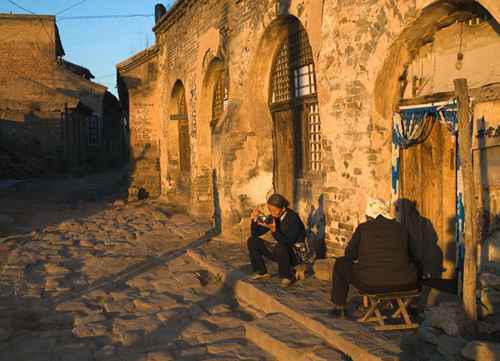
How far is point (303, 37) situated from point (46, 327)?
589 cm

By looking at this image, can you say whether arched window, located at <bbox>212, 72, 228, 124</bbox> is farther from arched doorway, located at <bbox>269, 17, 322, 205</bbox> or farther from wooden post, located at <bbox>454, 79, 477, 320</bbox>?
wooden post, located at <bbox>454, 79, 477, 320</bbox>

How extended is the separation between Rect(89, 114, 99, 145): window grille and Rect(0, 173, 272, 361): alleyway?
68.1 ft

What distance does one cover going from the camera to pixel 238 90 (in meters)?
9.96

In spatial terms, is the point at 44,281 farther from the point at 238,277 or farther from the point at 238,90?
the point at 238,90

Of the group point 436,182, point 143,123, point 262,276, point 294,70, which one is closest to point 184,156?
point 143,123

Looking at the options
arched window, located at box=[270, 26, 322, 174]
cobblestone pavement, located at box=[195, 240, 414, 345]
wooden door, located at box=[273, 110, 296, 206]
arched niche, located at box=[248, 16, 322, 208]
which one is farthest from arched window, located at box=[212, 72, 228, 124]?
cobblestone pavement, located at box=[195, 240, 414, 345]

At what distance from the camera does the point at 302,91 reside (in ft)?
28.3

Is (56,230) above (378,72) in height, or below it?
below

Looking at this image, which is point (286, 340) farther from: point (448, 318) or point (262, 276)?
point (262, 276)

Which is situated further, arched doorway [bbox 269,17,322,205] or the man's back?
arched doorway [bbox 269,17,322,205]

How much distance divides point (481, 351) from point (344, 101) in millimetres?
4027

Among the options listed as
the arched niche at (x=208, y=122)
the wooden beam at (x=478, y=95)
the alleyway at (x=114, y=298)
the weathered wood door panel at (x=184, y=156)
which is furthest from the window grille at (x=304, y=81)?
the weathered wood door panel at (x=184, y=156)

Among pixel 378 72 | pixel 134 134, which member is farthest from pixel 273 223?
pixel 134 134

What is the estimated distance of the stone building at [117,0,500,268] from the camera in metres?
5.38
